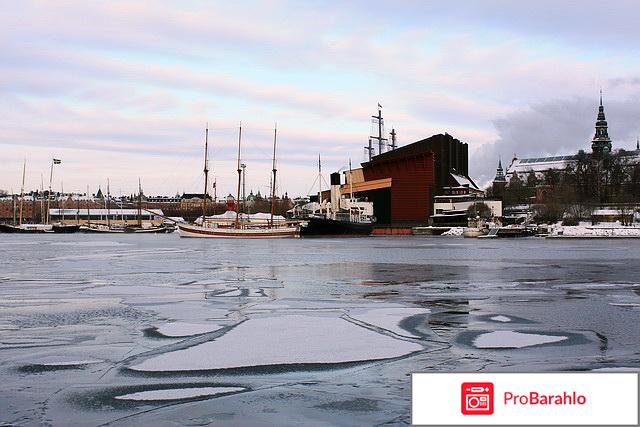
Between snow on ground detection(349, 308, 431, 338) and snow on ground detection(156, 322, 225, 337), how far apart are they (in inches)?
128

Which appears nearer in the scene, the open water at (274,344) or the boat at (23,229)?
the open water at (274,344)

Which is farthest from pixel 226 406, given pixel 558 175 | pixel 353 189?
pixel 558 175

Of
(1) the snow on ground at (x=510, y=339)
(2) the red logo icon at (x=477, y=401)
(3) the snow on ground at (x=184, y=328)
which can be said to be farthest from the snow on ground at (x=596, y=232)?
(2) the red logo icon at (x=477, y=401)

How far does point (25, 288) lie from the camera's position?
23672 millimetres

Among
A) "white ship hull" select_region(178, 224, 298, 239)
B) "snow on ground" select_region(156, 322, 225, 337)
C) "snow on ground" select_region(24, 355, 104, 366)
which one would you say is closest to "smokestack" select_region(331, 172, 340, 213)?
"white ship hull" select_region(178, 224, 298, 239)

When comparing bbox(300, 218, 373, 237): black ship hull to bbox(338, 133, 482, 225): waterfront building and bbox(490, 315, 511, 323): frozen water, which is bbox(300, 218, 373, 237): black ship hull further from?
bbox(490, 315, 511, 323): frozen water

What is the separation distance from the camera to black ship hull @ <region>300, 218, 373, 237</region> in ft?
391

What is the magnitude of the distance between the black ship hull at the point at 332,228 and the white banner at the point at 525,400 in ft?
371

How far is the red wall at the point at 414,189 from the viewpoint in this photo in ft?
436

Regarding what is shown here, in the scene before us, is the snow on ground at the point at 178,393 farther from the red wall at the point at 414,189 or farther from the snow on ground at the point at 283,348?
the red wall at the point at 414,189

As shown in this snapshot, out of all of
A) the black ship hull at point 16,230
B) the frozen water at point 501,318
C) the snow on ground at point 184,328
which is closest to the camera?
the snow on ground at point 184,328

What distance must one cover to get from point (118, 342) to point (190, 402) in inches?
183

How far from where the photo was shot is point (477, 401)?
4.98 m

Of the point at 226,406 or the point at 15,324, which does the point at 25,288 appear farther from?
the point at 226,406
